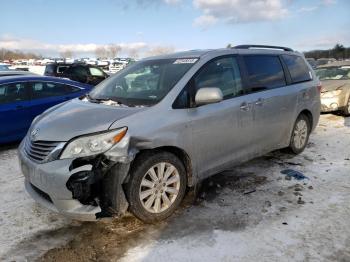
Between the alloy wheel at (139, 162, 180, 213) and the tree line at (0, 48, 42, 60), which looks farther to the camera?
the tree line at (0, 48, 42, 60)

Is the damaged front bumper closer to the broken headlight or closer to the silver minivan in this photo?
the silver minivan

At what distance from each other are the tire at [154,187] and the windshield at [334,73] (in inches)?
354

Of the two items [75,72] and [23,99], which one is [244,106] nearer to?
[23,99]

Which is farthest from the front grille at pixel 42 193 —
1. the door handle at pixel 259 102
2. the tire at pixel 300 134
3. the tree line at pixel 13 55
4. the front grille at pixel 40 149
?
the tree line at pixel 13 55

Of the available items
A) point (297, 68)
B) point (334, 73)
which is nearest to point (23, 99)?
point (297, 68)

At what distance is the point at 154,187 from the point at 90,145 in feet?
2.58

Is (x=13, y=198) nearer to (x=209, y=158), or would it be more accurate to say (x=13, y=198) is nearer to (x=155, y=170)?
(x=155, y=170)

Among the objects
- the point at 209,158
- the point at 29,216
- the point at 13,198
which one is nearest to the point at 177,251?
the point at 209,158

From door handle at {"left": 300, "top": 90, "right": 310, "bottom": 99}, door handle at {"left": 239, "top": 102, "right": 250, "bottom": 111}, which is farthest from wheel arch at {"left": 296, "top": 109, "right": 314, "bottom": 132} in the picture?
door handle at {"left": 239, "top": 102, "right": 250, "bottom": 111}

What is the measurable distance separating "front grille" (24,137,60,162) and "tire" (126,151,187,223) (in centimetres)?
80

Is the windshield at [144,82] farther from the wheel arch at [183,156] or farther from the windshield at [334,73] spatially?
the windshield at [334,73]

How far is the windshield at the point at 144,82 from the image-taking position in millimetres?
4206

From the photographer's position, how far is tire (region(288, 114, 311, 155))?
6098 millimetres

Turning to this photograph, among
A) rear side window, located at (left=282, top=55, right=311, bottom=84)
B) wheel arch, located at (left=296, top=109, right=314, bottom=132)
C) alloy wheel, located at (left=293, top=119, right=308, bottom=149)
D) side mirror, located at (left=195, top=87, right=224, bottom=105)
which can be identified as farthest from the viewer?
wheel arch, located at (left=296, top=109, right=314, bottom=132)
